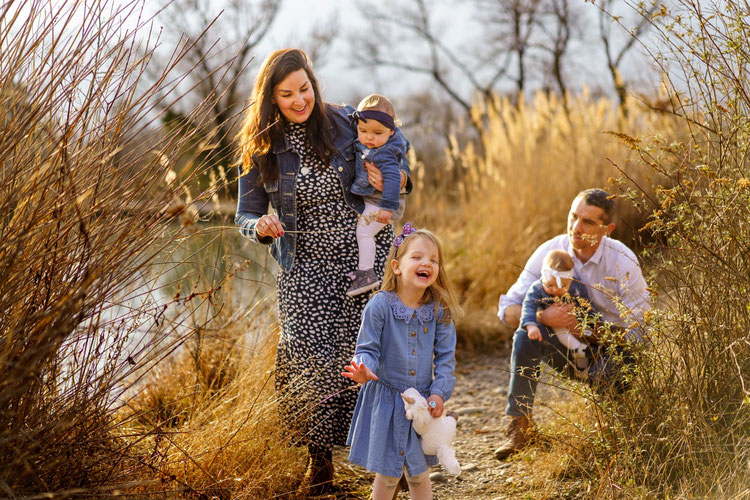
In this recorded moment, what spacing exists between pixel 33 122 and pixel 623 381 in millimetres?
2439

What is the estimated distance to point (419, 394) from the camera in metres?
2.85

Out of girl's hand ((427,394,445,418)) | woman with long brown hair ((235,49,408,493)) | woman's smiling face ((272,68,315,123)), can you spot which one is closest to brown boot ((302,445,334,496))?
woman with long brown hair ((235,49,408,493))

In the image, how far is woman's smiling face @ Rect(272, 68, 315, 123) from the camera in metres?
3.32

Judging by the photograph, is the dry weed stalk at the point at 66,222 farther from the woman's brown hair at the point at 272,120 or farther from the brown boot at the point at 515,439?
the brown boot at the point at 515,439

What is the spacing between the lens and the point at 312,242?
11.3 ft

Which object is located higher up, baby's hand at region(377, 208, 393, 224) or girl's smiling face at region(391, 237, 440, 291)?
baby's hand at region(377, 208, 393, 224)

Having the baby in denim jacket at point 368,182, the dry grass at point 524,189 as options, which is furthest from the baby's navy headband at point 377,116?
the dry grass at point 524,189

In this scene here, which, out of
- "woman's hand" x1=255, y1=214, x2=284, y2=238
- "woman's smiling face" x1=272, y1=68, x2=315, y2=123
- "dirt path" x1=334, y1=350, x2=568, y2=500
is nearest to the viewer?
"woman's hand" x1=255, y1=214, x2=284, y2=238

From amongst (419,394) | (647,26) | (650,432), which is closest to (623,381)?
(650,432)

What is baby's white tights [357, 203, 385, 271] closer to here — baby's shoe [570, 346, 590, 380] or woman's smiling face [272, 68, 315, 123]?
woman's smiling face [272, 68, 315, 123]

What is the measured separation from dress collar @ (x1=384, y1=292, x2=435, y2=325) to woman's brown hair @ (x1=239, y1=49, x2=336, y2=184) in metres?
0.82

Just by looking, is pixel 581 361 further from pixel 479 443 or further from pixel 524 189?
pixel 524 189

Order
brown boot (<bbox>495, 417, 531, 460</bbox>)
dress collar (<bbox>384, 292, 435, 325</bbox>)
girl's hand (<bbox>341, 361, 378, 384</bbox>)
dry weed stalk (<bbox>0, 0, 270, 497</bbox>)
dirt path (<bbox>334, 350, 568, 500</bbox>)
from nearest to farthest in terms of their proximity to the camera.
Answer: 1. dry weed stalk (<bbox>0, 0, 270, 497</bbox>)
2. girl's hand (<bbox>341, 361, 378, 384</bbox>)
3. dress collar (<bbox>384, 292, 435, 325</bbox>)
4. dirt path (<bbox>334, 350, 568, 500</bbox>)
5. brown boot (<bbox>495, 417, 531, 460</bbox>)

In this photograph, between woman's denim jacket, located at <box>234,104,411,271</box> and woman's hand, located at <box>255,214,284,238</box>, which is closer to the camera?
woman's hand, located at <box>255,214,284,238</box>
